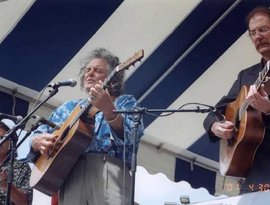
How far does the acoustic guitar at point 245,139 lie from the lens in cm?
254

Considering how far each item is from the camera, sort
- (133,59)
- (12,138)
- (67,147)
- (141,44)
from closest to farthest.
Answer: (133,59) → (67,147) → (12,138) → (141,44)

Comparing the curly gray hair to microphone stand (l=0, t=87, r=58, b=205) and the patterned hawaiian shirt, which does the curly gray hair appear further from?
the patterned hawaiian shirt

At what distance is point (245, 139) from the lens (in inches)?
100

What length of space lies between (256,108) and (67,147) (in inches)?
38.0

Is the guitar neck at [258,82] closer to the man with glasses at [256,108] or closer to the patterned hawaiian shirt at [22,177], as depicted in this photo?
the man with glasses at [256,108]

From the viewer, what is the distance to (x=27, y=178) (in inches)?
148

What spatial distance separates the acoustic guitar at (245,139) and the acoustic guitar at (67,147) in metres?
0.56

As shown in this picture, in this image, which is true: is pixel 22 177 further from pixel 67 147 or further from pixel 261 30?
pixel 261 30

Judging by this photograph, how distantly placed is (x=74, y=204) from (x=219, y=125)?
31.2 inches

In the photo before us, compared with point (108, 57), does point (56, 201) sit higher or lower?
lower

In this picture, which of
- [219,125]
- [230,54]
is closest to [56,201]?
[219,125]

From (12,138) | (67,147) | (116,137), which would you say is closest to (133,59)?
(116,137)

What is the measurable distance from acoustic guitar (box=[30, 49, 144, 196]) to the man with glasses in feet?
1.64

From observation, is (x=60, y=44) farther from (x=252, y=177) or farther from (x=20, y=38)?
(x=252, y=177)
